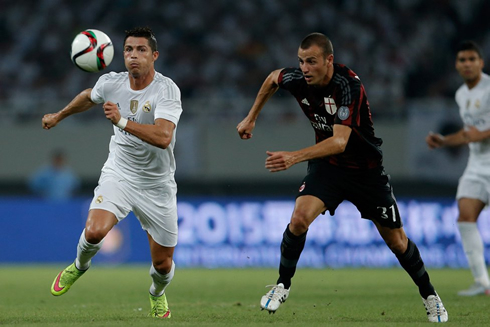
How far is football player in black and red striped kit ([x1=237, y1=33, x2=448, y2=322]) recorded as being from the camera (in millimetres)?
6793

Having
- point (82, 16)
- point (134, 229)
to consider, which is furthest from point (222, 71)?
point (134, 229)

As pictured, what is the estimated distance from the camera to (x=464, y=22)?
20.4m

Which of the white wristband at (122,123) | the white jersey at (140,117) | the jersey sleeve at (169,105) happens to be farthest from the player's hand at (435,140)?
the white wristband at (122,123)

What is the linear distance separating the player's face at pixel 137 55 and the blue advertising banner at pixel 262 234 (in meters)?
7.90

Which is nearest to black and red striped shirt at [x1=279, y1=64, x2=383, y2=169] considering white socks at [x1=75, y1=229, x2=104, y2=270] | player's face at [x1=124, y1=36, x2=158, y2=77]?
player's face at [x1=124, y1=36, x2=158, y2=77]

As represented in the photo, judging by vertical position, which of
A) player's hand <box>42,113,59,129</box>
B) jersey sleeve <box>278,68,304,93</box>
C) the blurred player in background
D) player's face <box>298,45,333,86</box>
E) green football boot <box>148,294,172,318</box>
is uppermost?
player's face <box>298,45,333,86</box>

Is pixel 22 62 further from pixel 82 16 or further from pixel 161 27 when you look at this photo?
pixel 161 27

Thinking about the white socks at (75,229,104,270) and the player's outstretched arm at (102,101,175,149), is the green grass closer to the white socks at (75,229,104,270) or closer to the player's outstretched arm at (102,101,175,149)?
the white socks at (75,229,104,270)

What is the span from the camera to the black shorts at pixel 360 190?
6961 mm

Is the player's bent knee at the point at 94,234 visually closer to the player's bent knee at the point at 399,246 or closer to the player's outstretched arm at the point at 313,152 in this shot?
the player's outstretched arm at the point at 313,152

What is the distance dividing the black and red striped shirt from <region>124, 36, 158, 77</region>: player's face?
4.02 ft

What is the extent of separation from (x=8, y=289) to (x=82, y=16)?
11.8 meters

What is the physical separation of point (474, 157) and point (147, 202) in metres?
4.49

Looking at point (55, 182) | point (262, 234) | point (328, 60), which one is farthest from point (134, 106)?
point (55, 182)
